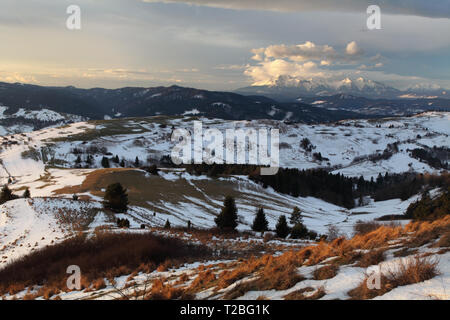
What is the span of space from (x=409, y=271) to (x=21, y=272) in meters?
19.1

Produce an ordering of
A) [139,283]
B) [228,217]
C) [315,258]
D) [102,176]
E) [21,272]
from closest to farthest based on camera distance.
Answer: [315,258]
[139,283]
[21,272]
[228,217]
[102,176]

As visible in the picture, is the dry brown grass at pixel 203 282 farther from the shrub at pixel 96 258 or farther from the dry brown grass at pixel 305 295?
the shrub at pixel 96 258

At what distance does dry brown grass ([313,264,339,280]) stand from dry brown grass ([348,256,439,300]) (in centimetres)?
127

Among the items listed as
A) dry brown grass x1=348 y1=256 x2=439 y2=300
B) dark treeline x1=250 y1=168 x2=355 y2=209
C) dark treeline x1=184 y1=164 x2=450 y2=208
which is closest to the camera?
dry brown grass x1=348 y1=256 x2=439 y2=300

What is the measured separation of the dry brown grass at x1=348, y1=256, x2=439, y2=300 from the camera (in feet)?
21.4

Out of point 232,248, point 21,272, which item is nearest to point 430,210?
point 232,248

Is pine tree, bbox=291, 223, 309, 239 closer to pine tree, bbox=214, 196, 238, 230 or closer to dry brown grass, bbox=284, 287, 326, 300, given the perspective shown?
pine tree, bbox=214, 196, 238, 230

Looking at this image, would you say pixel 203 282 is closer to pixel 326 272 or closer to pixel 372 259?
pixel 326 272

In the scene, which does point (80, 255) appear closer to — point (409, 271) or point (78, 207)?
point (409, 271)

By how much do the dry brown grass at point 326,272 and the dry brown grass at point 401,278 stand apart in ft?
4.17

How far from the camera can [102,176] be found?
3081 inches

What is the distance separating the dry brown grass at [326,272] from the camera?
823cm

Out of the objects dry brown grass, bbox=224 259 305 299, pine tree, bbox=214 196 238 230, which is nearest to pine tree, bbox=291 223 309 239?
pine tree, bbox=214 196 238 230

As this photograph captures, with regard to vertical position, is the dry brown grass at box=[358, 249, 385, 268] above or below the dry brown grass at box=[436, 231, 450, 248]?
below
